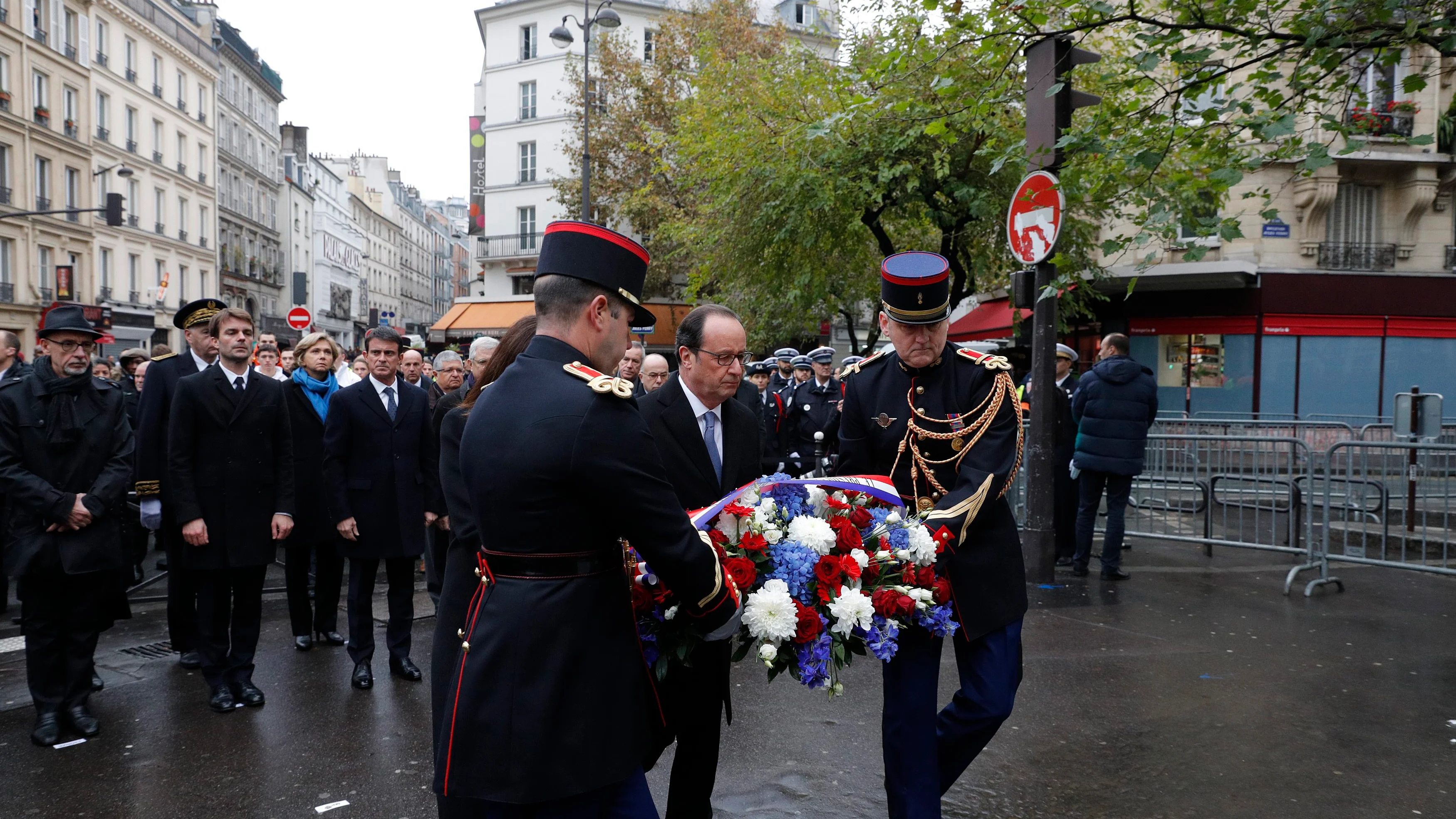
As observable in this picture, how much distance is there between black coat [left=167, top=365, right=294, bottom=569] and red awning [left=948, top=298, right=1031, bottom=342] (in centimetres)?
2222

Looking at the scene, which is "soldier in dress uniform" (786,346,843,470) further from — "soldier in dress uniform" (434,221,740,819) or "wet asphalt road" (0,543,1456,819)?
"soldier in dress uniform" (434,221,740,819)

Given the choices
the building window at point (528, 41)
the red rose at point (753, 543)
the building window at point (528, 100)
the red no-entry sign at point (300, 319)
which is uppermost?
the building window at point (528, 41)

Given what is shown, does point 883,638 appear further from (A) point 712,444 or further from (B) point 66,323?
(B) point 66,323

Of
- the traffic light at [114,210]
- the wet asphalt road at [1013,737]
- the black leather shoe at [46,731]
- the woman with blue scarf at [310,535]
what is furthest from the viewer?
the traffic light at [114,210]

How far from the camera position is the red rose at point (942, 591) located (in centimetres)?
354

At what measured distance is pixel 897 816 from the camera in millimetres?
3605

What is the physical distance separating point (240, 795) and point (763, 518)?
2.98 m

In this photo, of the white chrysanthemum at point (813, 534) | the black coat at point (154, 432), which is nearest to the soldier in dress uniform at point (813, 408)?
the black coat at point (154, 432)

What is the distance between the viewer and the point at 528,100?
152 feet

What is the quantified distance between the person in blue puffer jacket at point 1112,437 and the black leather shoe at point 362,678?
6375 millimetres

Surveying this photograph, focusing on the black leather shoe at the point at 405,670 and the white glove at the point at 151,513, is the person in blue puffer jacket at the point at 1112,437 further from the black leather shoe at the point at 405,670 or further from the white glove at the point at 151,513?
the white glove at the point at 151,513

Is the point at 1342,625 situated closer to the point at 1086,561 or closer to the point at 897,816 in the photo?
the point at 1086,561

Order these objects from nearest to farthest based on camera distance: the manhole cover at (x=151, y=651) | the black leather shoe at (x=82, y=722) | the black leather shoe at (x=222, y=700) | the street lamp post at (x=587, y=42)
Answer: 1. the black leather shoe at (x=82, y=722)
2. the black leather shoe at (x=222, y=700)
3. the manhole cover at (x=151, y=651)
4. the street lamp post at (x=587, y=42)

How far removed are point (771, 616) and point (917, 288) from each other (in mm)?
1436
